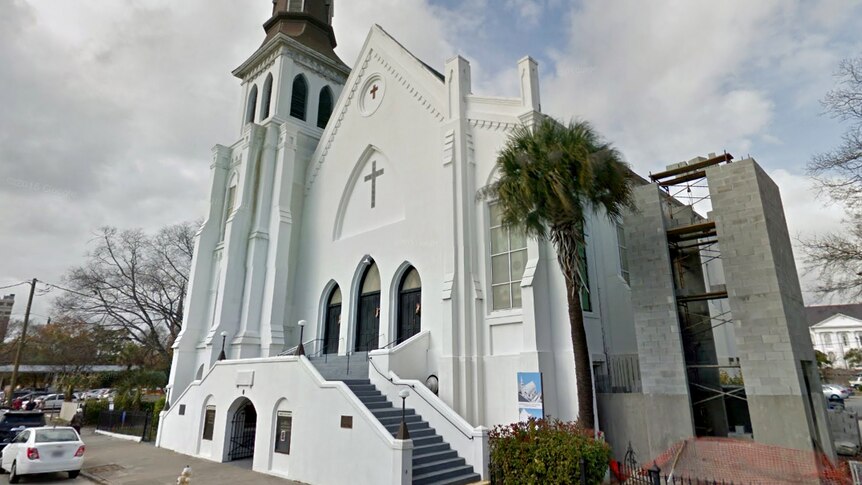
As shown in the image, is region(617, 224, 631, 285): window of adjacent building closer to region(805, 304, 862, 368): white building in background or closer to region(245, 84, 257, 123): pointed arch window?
region(245, 84, 257, 123): pointed arch window

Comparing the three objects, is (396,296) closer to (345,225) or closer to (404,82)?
(345,225)

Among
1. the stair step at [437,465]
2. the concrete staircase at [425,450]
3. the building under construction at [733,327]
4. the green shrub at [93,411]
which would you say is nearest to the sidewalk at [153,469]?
the concrete staircase at [425,450]

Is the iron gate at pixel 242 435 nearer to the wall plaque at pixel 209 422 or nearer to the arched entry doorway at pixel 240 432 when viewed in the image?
the arched entry doorway at pixel 240 432

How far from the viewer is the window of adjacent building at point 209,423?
50.8 ft

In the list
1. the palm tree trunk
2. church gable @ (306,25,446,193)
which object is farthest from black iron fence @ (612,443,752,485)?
church gable @ (306,25,446,193)

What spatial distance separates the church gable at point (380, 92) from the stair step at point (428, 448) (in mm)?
10690

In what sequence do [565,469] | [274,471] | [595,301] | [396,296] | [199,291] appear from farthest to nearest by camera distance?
1. [199,291]
2. [396,296]
3. [595,301]
4. [274,471]
5. [565,469]

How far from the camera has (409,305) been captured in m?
17.2

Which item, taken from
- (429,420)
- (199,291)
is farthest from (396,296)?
(199,291)

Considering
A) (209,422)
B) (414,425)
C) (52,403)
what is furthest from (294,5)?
(52,403)

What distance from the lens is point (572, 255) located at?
38.2 feet

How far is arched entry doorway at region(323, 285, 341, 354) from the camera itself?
64.8 ft

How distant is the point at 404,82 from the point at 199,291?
45.6 feet

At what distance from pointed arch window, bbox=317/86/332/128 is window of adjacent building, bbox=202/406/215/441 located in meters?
15.7
